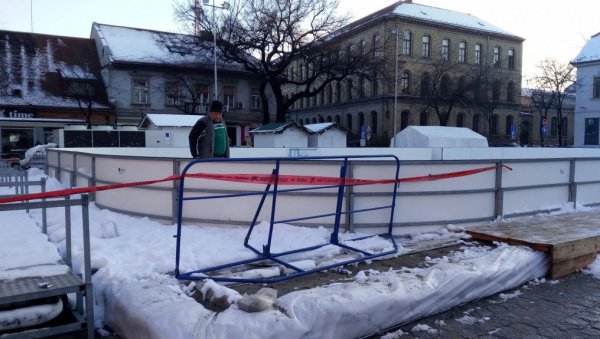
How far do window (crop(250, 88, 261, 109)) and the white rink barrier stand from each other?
127 ft

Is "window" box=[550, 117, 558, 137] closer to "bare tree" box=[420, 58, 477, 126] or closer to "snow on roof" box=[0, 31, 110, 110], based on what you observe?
"bare tree" box=[420, 58, 477, 126]

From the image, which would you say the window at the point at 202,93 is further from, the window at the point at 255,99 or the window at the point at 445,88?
the window at the point at 445,88

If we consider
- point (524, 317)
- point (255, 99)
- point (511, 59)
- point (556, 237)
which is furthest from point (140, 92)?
point (511, 59)

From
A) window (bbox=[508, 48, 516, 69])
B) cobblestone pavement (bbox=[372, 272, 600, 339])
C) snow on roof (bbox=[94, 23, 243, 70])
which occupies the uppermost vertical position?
window (bbox=[508, 48, 516, 69])

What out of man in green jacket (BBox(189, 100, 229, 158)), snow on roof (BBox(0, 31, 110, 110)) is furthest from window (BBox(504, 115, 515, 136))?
man in green jacket (BBox(189, 100, 229, 158))

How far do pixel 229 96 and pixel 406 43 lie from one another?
69.5 feet

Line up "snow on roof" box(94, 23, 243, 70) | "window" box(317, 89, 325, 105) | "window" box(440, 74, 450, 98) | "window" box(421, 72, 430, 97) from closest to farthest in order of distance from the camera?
"snow on roof" box(94, 23, 243, 70) → "window" box(440, 74, 450, 98) → "window" box(421, 72, 430, 97) → "window" box(317, 89, 325, 105)

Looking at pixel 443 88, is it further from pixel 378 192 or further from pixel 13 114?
pixel 378 192

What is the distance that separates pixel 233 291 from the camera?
4.10m

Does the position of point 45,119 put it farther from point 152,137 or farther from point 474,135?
point 474,135

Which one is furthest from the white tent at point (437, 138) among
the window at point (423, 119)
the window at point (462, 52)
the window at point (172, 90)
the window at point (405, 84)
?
the window at point (462, 52)

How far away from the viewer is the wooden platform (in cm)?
562

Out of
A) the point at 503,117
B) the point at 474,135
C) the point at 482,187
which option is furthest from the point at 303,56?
the point at 503,117

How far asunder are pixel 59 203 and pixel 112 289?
0.87 meters
